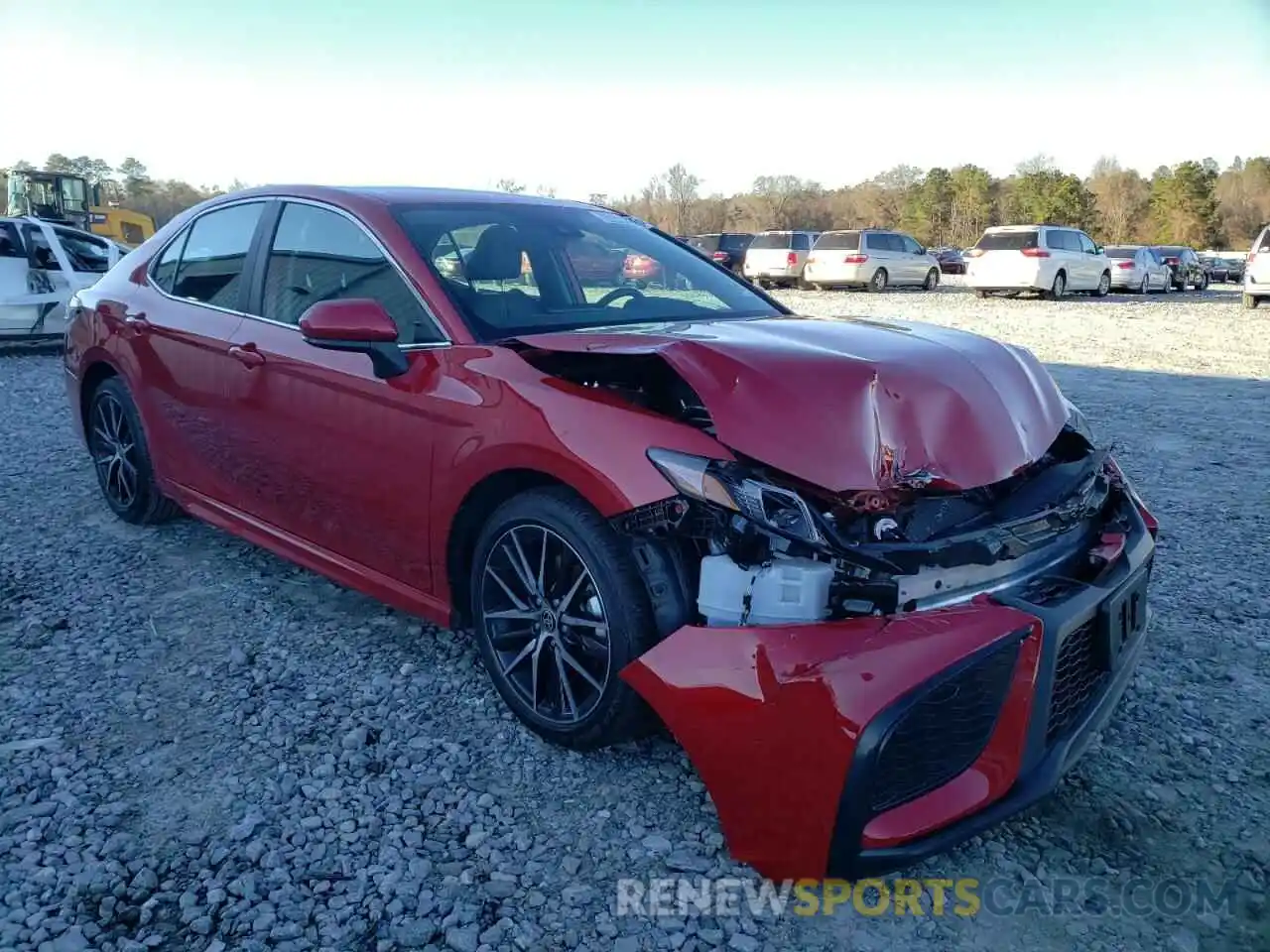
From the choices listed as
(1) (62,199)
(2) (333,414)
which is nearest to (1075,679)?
(2) (333,414)

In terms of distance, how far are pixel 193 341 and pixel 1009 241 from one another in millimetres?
22632

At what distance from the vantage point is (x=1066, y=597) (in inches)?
93.3

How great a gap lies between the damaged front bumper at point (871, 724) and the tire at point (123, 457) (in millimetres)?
3305

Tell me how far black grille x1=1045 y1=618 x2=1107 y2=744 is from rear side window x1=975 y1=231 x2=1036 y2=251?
22577 millimetres

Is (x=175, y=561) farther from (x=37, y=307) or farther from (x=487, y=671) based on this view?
(x=37, y=307)

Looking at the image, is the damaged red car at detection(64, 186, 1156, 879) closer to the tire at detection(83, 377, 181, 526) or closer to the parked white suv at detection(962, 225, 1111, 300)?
the tire at detection(83, 377, 181, 526)

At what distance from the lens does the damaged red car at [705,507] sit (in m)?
2.14

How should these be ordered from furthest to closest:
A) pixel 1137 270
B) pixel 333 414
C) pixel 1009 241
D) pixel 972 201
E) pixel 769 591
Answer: pixel 972 201
pixel 1137 270
pixel 1009 241
pixel 333 414
pixel 769 591

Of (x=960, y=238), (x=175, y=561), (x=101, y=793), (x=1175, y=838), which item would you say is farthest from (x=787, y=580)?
(x=960, y=238)

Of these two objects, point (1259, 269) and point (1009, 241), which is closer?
point (1259, 269)

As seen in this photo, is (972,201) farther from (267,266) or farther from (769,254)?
(267,266)

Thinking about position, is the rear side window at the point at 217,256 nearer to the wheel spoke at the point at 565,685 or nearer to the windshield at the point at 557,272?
the windshield at the point at 557,272

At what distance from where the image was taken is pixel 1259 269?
66.8 feet

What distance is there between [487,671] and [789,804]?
4.35 ft
